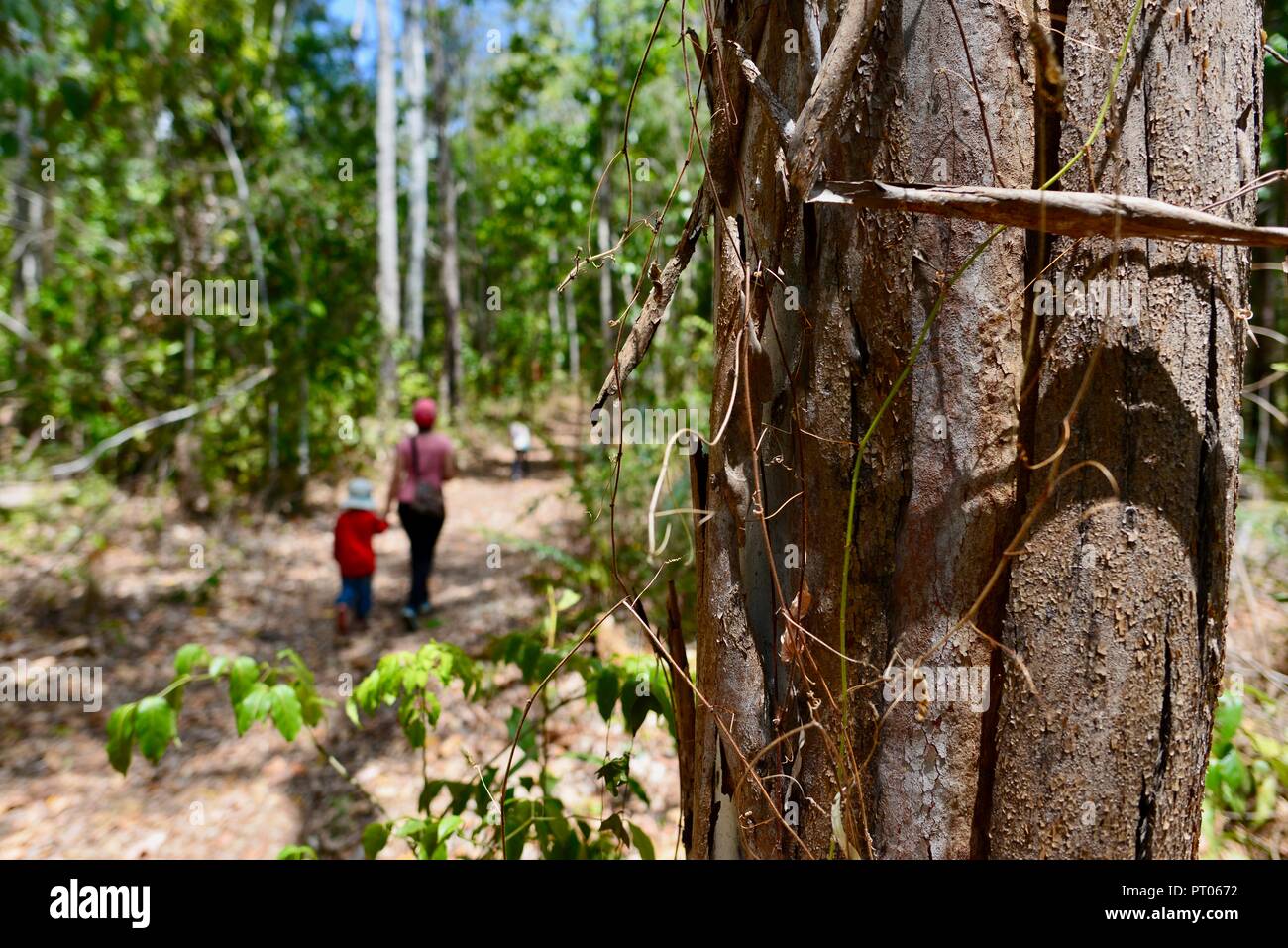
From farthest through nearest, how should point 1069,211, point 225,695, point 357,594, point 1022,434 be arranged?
point 357,594, point 225,695, point 1022,434, point 1069,211

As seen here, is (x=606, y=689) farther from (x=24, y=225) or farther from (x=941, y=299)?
(x=24, y=225)

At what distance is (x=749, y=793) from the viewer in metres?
1.21

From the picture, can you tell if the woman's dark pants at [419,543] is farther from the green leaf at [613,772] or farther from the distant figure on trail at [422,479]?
the green leaf at [613,772]

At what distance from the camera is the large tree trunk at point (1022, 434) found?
3.30 ft

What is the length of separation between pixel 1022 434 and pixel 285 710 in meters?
1.67

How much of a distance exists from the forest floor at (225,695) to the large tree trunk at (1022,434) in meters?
0.61

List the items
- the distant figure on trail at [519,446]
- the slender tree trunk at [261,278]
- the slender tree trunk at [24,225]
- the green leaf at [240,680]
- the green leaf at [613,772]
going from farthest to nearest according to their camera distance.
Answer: the distant figure on trail at [519,446] < the slender tree trunk at [24,225] < the slender tree trunk at [261,278] < the green leaf at [240,680] < the green leaf at [613,772]

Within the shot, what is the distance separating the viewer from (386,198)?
13.1 m

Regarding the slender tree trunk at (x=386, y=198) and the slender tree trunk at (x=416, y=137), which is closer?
the slender tree trunk at (x=386, y=198)

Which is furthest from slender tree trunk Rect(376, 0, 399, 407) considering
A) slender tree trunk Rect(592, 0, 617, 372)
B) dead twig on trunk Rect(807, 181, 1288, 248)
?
dead twig on trunk Rect(807, 181, 1288, 248)

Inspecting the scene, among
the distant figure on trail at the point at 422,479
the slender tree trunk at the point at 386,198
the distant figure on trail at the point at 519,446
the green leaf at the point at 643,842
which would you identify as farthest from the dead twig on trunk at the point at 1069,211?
the slender tree trunk at the point at 386,198

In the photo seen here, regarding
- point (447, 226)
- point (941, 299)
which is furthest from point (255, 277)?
point (941, 299)

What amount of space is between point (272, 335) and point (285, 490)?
197cm
